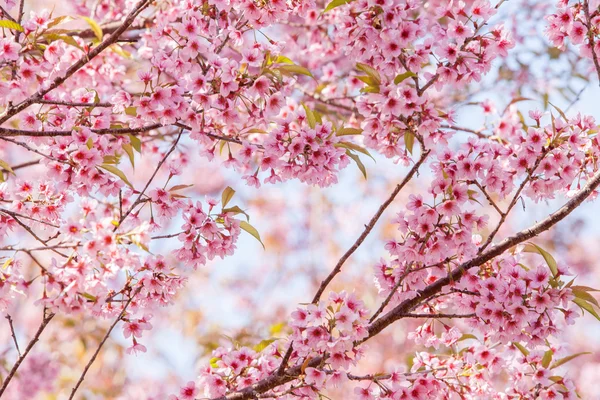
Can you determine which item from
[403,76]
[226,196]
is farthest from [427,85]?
[226,196]

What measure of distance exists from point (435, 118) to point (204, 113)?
Answer: 85 cm

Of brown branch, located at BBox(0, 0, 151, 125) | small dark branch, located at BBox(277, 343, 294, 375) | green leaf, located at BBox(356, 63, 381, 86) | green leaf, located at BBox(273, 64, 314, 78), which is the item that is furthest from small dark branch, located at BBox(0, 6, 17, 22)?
small dark branch, located at BBox(277, 343, 294, 375)

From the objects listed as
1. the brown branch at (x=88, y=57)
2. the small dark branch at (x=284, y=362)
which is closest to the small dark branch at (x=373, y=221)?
the small dark branch at (x=284, y=362)

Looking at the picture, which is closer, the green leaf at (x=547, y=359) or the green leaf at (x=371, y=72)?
the green leaf at (x=371, y=72)

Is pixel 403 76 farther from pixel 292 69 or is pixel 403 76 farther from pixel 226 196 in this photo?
pixel 226 196

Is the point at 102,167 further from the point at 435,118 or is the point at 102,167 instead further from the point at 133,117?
the point at 435,118

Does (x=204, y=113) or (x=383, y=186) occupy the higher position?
(x=383, y=186)

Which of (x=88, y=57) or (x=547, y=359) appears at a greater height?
(x=88, y=57)

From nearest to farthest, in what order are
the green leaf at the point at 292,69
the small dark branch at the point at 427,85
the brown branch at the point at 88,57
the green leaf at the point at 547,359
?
the brown branch at the point at 88,57 → the small dark branch at the point at 427,85 → the green leaf at the point at 292,69 → the green leaf at the point at 547,359

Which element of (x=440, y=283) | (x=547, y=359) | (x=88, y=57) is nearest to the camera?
(x=88, y=57)

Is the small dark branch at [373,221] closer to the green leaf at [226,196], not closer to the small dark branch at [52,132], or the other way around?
the green leaf at [226,196]

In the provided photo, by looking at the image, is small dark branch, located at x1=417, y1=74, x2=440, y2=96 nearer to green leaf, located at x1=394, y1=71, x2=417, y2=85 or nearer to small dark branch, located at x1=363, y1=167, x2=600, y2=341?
green leaf, located at x1=394, y1=71, x2=417, y2=85

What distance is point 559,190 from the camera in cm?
239

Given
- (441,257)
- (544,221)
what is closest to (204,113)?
(441,257)
